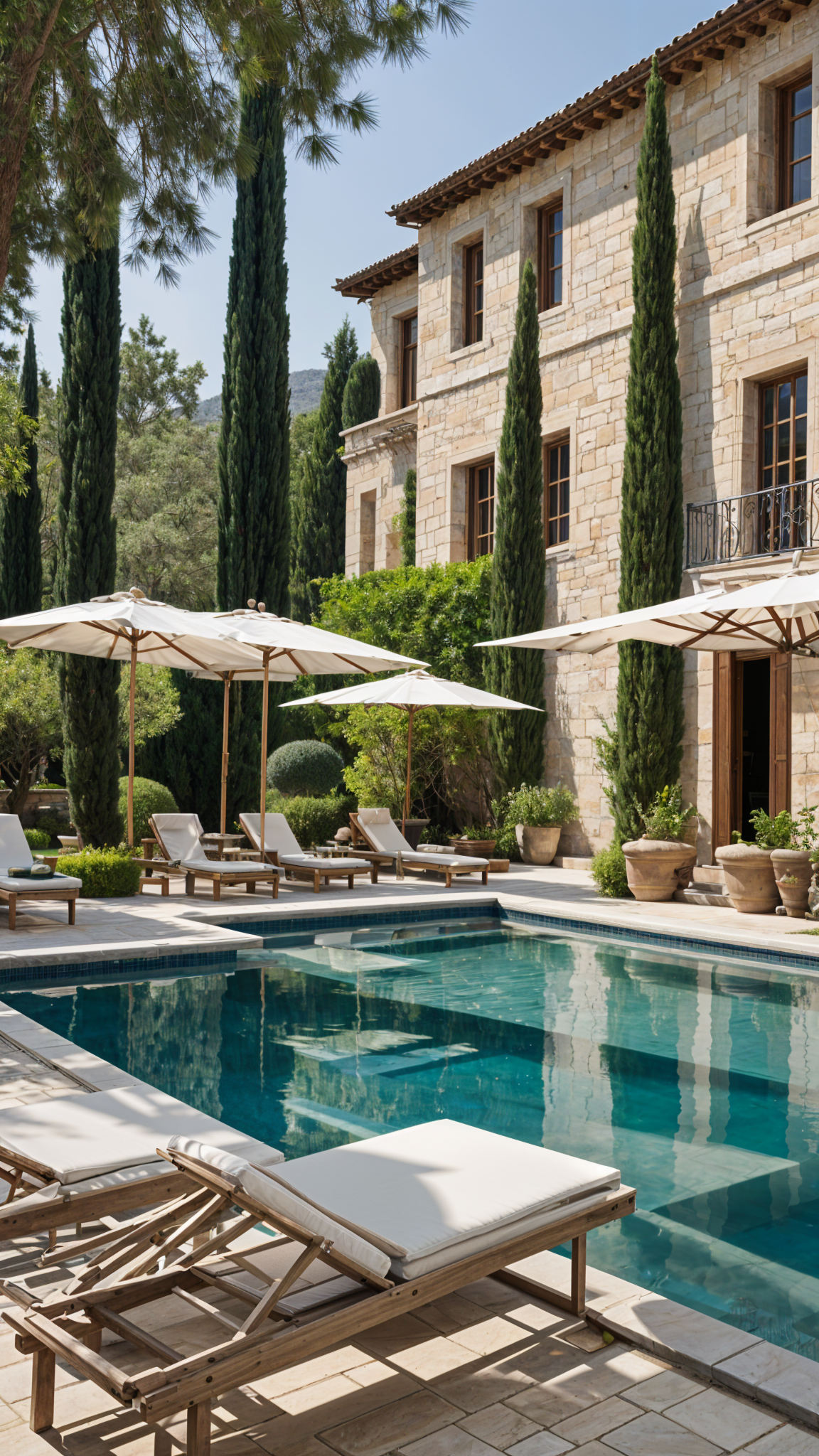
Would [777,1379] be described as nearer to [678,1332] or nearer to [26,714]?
[678,1332]

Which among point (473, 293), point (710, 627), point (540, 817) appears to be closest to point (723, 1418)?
point (710, 627)

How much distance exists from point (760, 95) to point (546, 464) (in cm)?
537

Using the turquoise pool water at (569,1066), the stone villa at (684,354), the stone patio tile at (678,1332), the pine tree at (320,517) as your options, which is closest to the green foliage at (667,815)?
the stone villa at (684,354)

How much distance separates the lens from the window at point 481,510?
17.8 meters

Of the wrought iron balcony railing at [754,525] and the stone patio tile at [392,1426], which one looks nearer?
the stone patio tile at [392,1426]

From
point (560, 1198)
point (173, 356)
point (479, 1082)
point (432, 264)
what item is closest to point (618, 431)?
point (432, 264)

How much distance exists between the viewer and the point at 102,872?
10914mm

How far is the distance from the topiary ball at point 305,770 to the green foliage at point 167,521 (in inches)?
431

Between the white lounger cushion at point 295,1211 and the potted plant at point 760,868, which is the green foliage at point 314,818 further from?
the white lounger cushion at point 295,1211

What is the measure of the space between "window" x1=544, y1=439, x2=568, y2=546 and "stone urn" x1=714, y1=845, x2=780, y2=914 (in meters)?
6.46

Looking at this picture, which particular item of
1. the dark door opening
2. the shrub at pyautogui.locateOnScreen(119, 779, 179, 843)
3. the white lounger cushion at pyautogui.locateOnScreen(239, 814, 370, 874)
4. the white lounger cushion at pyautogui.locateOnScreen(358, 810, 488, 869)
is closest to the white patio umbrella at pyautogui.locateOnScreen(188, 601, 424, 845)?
the white lounger cushion at pyautogui.locateOnScreen(239, 814, 370, 874)

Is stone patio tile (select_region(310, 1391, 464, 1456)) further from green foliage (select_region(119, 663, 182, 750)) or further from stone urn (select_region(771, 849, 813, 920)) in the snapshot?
green foliage (select_region(119, 663, 182, 750))

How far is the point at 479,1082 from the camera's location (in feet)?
19.1

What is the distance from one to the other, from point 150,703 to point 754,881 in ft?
30.4
